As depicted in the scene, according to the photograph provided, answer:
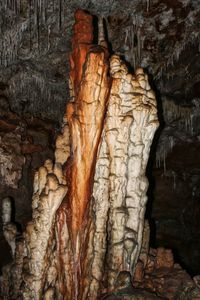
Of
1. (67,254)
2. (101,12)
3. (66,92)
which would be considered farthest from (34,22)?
→ (67,254)

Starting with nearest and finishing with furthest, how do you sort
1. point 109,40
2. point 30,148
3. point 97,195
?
point 97,195 < point 109,40 < point 30,148

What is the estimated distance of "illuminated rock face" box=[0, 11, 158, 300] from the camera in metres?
5.09

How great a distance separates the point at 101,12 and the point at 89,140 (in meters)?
3.39

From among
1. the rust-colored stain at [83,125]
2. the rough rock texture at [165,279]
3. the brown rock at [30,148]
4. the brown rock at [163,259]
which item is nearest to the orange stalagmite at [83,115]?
the rust-colored stain at [83,125]

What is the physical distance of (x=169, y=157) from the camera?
1230 cm

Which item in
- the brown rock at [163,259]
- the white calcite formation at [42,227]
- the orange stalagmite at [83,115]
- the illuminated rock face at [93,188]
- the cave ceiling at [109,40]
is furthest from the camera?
the cave ceiling at [109,40]

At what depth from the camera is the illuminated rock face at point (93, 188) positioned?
16.7 feet

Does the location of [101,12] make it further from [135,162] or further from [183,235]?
[183,235]

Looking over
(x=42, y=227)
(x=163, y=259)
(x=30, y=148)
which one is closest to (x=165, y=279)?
(x=163, y=259)

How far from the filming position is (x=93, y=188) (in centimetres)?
526

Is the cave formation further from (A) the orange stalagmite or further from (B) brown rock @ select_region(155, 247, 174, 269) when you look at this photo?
(B) brown rock @ select_region(155, 247, 174, 269)

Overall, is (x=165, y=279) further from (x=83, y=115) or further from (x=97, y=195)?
(x=83, y=115)

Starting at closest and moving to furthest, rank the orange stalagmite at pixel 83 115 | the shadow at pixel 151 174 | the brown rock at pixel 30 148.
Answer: the orange stalagmite at pixel 83 115, the brown rock at pixel 30 148, the shadow at pixel 151 174

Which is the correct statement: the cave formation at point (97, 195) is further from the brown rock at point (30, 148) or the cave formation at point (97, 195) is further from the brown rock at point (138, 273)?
the brown rock at point (30, 148)
